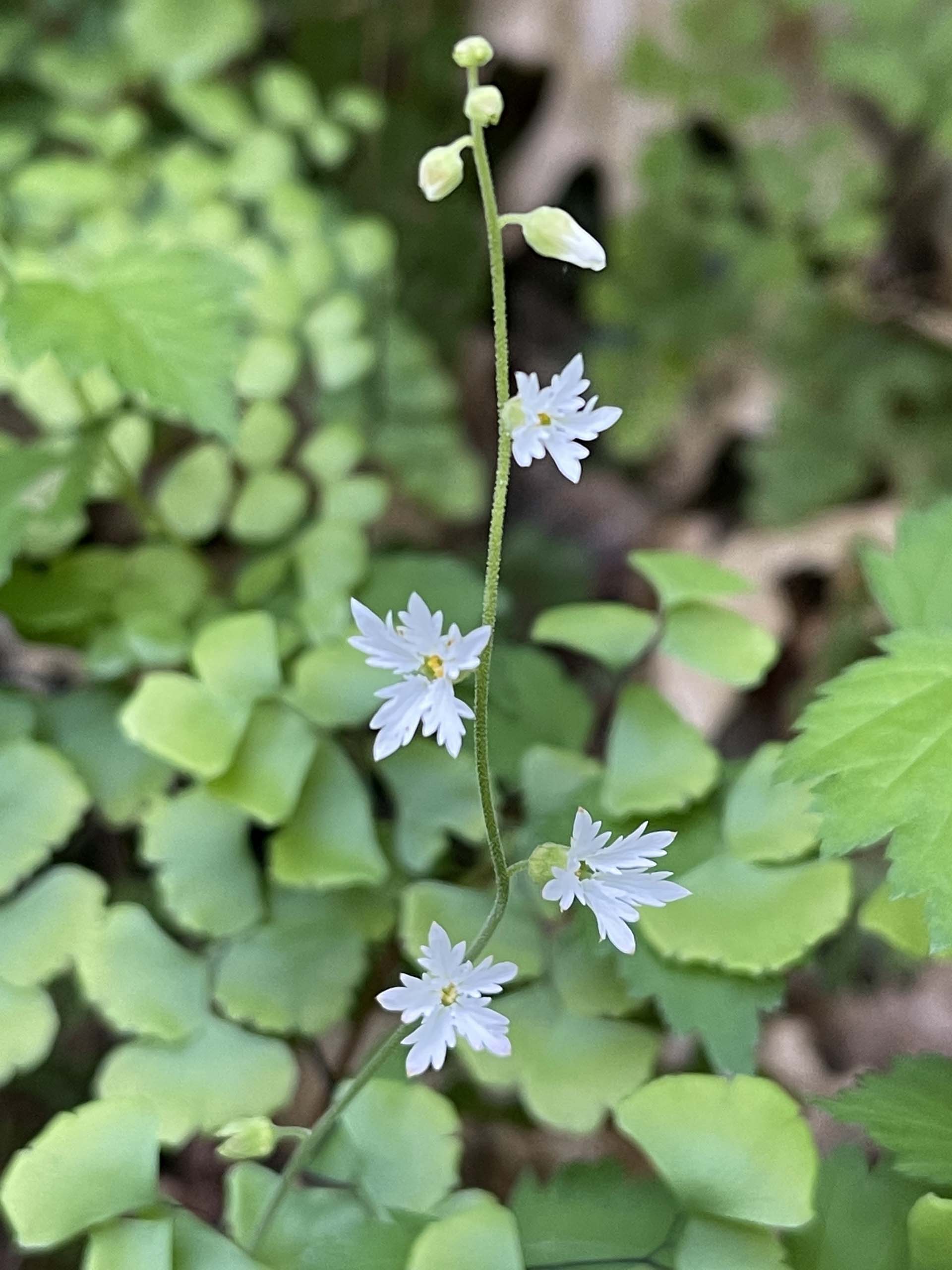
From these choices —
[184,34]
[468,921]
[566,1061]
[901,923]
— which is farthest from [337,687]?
[184,34]

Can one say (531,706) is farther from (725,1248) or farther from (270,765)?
(725,1248)

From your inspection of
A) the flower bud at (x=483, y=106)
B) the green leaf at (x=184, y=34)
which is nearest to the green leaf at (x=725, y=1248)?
the flower bud at (x=483, y=106)

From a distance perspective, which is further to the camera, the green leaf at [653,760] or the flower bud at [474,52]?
the green leaf at [653,760]

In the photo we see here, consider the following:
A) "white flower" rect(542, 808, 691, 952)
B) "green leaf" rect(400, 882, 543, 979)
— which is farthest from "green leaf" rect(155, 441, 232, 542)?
"white flower" rect(542, 808, 691, 952)

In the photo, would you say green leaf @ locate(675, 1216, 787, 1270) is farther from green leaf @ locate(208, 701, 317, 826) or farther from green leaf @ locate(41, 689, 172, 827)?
green leaf @ locate(41, 689, 172, 827)

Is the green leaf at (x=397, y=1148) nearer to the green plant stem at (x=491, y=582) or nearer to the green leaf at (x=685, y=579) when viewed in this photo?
the green plant stem at (x=491, y=582)

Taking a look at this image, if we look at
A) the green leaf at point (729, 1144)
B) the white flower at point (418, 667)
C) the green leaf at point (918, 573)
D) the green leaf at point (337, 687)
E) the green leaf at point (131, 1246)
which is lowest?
the green leaf at point (131, 1246)
